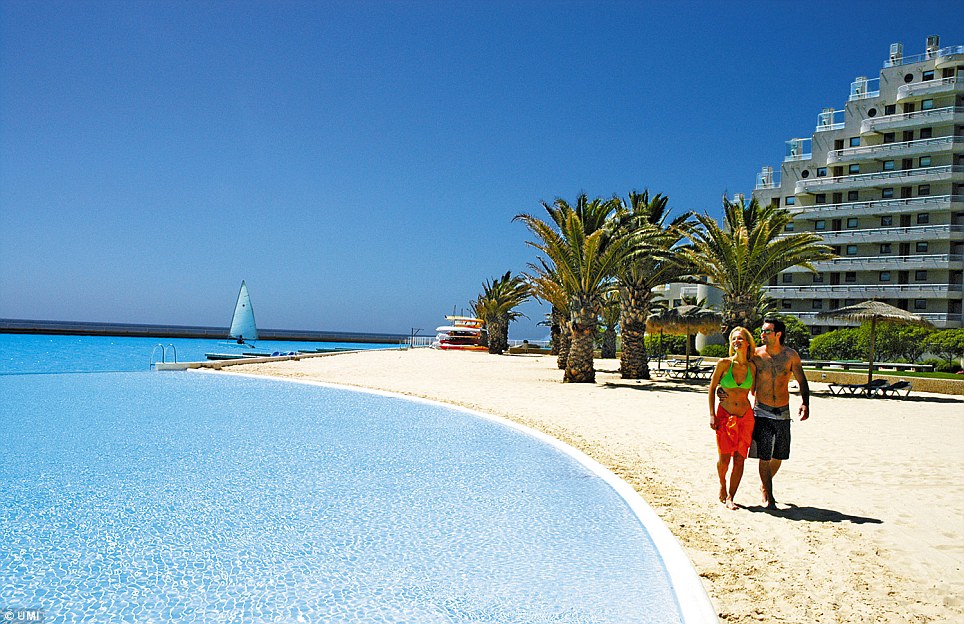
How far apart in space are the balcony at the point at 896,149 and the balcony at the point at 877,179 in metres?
1.20

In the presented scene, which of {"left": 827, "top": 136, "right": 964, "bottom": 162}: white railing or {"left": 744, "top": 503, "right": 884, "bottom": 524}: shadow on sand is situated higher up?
{"left": 827, "top": 136, "right": 964, "bottom": 162}: white railing

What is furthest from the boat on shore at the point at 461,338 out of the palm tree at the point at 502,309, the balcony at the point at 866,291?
the balcony at the point at 866,291

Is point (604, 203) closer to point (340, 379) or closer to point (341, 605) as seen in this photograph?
point (340, 379)

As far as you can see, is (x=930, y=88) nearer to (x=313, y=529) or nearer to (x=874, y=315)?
(x=874, y=315)

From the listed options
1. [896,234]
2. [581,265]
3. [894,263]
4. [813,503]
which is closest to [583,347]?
[581,265]

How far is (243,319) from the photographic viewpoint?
6444cm

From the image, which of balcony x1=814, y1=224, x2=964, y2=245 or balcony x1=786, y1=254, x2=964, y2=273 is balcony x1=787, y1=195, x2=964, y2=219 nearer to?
balcony x1=814, y1=224, x2=964, y2=245

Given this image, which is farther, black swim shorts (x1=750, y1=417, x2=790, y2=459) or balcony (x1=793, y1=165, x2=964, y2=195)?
balcony (x1=793, y1=165, x2=964, y2=195)

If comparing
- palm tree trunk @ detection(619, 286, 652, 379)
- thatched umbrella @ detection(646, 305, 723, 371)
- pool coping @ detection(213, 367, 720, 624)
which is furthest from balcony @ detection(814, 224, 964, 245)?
pool coping @ detection(213, 367, 720, 624)

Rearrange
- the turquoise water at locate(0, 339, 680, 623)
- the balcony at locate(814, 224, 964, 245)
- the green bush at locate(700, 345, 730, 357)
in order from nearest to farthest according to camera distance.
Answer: the turquoise water at locate(0, 339, 680, 623), the green bush at locate(700, 345, 730, 357), the balcony at locate(814, 224, 964, 245)

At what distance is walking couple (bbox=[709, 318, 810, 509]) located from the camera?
6.19 meters

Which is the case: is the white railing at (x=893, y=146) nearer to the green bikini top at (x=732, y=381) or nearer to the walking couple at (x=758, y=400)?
the walking couple at (x=758, y=400)

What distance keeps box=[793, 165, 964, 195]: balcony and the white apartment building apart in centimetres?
7

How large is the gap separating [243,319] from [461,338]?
85.6 feet
